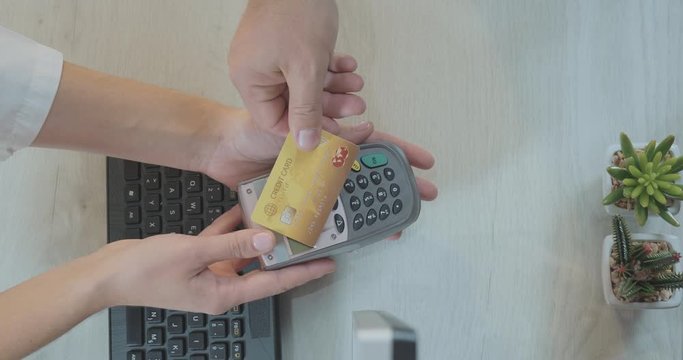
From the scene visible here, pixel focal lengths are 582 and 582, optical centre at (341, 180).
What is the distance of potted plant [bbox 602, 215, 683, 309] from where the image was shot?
48 centimetres

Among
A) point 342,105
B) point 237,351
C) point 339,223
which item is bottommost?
point 237,351

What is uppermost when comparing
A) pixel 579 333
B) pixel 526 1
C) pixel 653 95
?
pixel 526 1

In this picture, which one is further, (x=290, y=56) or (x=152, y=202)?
(x=152, y=202)

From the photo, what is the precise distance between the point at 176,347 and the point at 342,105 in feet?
0.87

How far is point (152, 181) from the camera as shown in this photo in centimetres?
55

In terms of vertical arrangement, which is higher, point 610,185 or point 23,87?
point 23,87

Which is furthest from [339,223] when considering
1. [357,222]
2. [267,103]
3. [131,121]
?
[131,121]

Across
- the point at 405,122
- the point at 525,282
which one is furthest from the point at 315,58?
the point at 525,282

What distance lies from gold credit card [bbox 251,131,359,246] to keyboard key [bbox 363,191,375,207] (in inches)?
1.7

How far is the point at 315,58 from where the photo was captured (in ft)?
1.41

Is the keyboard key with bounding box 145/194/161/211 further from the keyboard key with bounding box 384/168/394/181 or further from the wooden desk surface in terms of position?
the keyboard key with bounding box 384/168/394/181

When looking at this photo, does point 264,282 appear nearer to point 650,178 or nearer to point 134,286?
point 134,286

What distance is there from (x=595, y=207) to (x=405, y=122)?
0.63 feet

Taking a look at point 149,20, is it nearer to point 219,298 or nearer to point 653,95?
point 219,298
